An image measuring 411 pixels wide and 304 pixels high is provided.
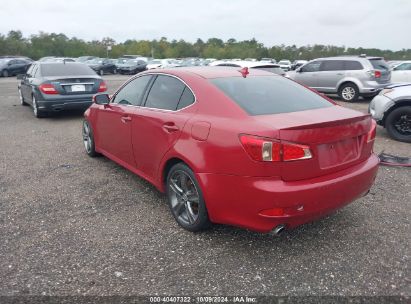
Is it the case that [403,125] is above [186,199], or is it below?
above

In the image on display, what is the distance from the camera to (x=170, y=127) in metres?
3.52

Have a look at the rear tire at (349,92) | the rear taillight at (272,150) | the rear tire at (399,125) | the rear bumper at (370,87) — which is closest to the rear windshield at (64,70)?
the rear tire at (399,125)

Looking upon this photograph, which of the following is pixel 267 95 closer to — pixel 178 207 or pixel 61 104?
pixel 178 207

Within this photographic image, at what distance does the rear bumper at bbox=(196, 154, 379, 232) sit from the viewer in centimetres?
274

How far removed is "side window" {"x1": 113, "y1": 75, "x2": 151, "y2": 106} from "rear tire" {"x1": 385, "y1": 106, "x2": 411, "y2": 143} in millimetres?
5169

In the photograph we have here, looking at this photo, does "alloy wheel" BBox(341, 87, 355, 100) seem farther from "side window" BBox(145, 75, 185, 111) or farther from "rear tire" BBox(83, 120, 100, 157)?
"side window" BBox(145, 75, 185, 111)

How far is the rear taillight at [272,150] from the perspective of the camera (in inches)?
107

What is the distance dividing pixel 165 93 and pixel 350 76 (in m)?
10.8

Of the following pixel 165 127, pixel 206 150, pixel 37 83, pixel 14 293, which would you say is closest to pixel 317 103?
pixel 206 150

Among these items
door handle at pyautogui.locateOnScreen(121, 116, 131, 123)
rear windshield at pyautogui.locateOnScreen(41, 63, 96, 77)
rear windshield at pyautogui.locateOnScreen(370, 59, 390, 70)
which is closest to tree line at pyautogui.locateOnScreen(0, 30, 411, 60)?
rear windshield at pyautogui.locateOnScreen(41, 63, 96, 77)

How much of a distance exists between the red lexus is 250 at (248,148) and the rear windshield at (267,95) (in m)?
0.01

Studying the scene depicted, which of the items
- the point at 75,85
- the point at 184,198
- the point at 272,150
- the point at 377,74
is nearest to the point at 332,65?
the point at 377,74

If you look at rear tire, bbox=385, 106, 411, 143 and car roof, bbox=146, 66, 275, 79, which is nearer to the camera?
car roof, bbox=146, 66, 275, 79

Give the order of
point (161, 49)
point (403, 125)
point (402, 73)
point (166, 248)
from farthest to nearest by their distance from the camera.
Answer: point (161, 49), point (402, 73), point (403, 125), point (166, 248)
